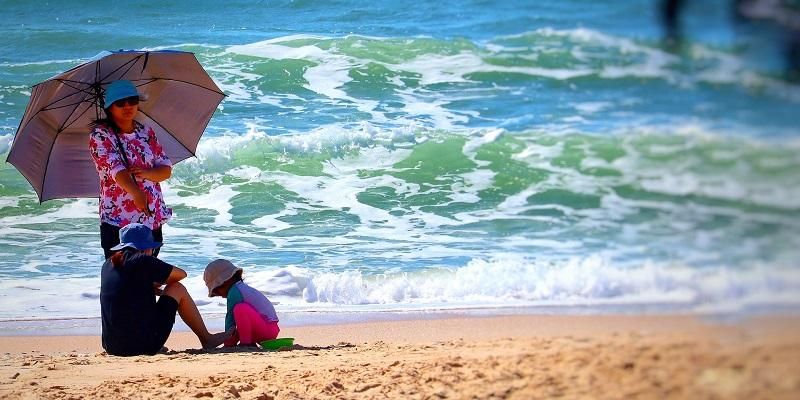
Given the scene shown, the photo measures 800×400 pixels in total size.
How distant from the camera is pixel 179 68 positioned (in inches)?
233

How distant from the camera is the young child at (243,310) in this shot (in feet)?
17.1

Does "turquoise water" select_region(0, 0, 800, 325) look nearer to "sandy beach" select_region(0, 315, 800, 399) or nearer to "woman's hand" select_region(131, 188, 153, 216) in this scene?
"sandy beach" select_region(0, 315, 800, 399)

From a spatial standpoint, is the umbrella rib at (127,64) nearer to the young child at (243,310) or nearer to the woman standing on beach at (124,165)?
the woman standing on beach at (124,165)

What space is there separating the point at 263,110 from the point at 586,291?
8.69 m

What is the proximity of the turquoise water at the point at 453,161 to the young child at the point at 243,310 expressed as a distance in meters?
1.12

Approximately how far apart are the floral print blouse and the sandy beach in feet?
2.32

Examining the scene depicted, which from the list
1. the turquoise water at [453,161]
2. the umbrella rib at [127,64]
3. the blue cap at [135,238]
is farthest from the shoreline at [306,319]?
the umbrella rib at [127,64]

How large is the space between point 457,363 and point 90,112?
113 inches

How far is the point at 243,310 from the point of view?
17.1 feet

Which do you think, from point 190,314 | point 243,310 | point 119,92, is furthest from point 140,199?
point 243,310

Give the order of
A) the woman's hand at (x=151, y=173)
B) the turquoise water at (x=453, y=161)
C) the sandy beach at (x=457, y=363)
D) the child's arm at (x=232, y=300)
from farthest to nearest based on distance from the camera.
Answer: the child's arm at (x=232, y=300) < the woman's hand at (x=151, y=173) < the turquoise water at (x=453, y=161) < the sandy beach at (x=457, y=363)

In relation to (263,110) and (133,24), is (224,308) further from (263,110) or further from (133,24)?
(133,24)

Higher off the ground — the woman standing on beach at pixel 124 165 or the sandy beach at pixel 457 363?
the woman standing on beach at pixel 124 165

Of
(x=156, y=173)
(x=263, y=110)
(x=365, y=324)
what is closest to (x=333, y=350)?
(x=365, y=324)
